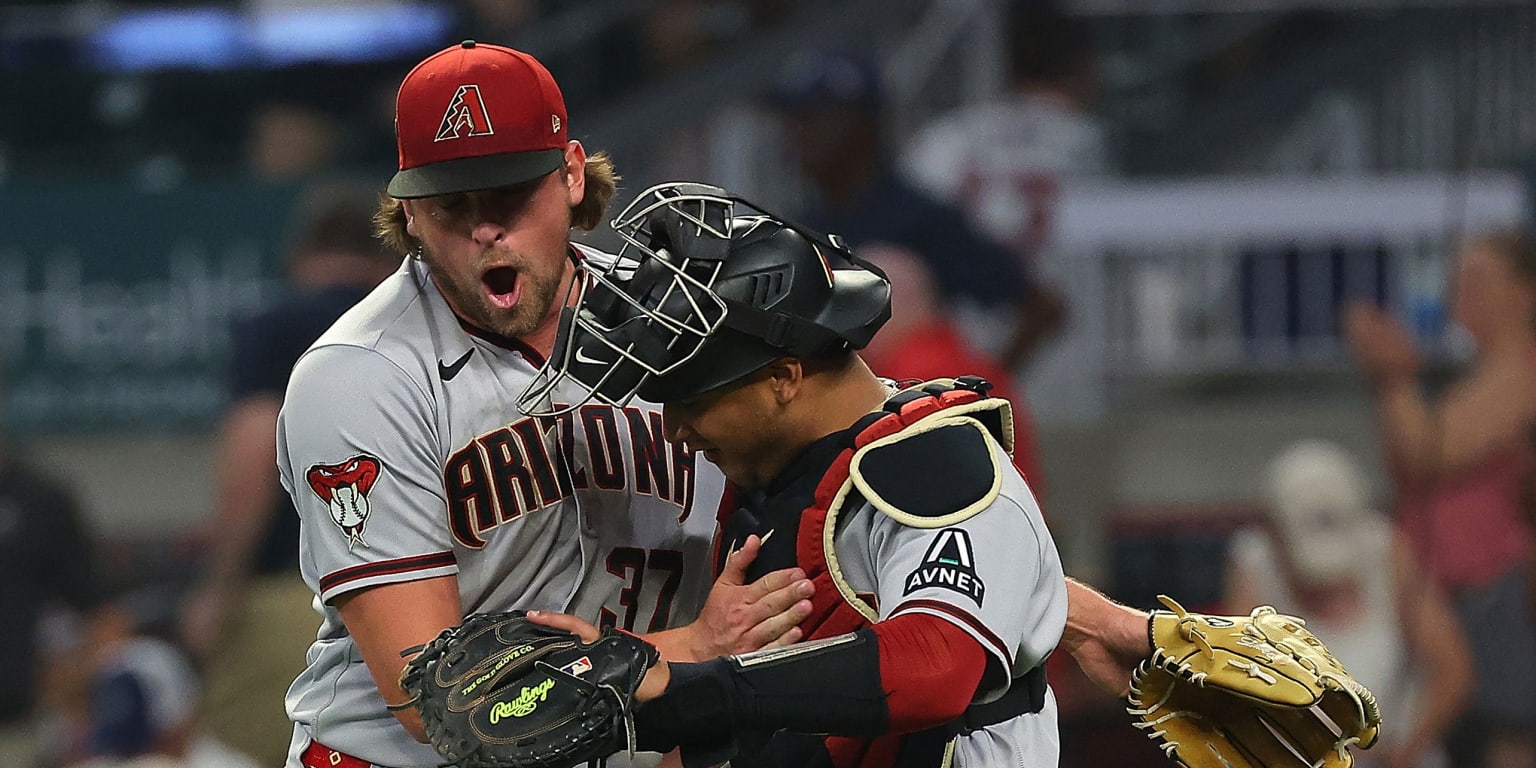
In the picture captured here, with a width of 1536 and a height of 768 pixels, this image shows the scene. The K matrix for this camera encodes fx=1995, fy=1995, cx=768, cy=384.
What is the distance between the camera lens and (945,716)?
2.04 meters

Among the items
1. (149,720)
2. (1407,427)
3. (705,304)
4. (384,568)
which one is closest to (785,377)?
(705,304)

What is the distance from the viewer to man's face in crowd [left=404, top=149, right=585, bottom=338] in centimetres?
245

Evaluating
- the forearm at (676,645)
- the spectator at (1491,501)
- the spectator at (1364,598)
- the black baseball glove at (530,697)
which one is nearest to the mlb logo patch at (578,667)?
the black baseball glove at (530,697)

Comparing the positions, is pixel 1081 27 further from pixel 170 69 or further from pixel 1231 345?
Answer: pixel 170 69

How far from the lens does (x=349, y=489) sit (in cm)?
240

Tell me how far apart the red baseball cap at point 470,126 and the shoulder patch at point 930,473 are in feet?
1.97

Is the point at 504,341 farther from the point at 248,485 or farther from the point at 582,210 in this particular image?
the point at 248,485

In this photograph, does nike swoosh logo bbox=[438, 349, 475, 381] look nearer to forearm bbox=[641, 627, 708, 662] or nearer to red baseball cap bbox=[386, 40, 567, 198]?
red baseball cap bbox=[386, 40, 567, 198]

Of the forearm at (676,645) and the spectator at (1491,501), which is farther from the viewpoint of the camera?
the spectator at (1491,501)

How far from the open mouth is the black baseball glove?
572 millimetres

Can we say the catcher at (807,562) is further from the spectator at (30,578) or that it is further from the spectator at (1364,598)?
the spectator at (30,578)

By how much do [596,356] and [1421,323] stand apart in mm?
5187

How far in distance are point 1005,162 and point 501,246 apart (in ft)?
14.2

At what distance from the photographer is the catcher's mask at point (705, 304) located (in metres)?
2.16
